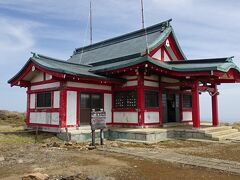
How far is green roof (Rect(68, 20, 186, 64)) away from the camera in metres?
17.5

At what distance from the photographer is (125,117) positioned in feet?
52.9

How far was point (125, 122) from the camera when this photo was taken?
16.1 m

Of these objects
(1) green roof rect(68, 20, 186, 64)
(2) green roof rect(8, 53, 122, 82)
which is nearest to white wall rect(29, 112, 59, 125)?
(2) green roof rect(8, 53, 122, 82)

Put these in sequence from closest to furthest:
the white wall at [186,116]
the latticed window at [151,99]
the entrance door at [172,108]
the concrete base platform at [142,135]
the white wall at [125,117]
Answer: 1. the concrete base platform at [142,135]
2. the white wall at [125,117]
3. the latticed window at [151,99]
4. the entrance door at [172,108]
5. the white wall at [186,116]

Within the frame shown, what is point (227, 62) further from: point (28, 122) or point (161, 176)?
point (28, 122)

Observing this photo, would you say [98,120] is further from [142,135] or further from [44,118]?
[44,118]

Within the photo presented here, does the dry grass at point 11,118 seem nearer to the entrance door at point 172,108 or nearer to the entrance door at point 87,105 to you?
the entrance door at point 87,105

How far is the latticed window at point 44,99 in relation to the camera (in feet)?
50.7

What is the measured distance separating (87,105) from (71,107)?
3.97 ft

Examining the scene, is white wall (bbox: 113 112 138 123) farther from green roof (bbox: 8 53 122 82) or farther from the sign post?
the sign post

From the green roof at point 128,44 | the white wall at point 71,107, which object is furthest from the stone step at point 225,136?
the white wall at point 71,107

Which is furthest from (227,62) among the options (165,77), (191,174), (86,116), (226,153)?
(191,174)

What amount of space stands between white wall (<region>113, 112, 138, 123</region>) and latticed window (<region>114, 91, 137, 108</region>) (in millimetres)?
465

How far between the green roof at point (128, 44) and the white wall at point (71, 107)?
4901 mm
